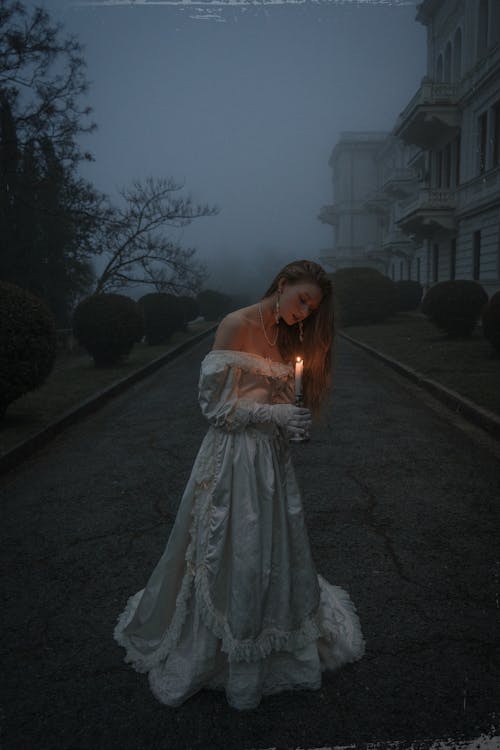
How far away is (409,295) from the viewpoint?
1096 inches

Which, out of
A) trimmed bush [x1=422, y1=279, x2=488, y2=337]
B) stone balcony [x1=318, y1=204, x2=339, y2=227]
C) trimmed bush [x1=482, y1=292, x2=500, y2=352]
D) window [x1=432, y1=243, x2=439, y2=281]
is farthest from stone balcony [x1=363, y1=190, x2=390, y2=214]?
trimmed bush [x1=482, y1=292, x2=500, y2=352]

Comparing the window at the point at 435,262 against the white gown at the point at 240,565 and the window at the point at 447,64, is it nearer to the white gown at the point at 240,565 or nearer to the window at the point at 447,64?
the window at the point at 447,64

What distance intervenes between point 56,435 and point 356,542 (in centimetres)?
436

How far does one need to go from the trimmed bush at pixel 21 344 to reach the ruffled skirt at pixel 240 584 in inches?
182

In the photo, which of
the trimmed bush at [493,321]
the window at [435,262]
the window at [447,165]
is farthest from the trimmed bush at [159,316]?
the window at [447,165]

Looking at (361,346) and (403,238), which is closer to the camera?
(361,346)

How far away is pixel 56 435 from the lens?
6.84 meters

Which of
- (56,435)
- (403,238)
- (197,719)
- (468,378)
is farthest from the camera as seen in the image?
(403,238)

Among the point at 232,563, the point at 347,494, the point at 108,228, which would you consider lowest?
the point at 347,494

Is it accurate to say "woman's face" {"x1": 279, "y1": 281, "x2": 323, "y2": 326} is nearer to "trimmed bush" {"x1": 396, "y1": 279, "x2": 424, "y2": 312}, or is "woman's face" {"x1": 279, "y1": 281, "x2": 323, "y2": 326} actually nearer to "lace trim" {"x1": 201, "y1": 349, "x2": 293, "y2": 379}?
"lace trim" {"x1": 201, "y1": 349, "x2": 293, "y2": 379}

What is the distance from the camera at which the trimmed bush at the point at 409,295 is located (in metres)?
27.8

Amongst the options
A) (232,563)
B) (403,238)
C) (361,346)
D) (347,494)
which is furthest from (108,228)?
(403,238)

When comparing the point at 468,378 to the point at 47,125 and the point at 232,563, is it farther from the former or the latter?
the point at 47,125

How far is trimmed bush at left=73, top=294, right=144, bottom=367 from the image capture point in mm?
12281
